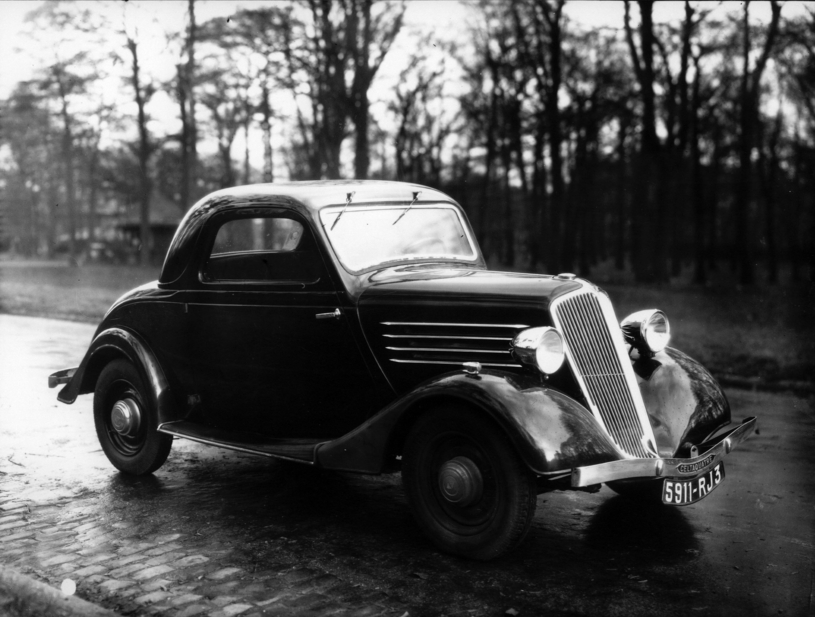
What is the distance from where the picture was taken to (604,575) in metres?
3.81

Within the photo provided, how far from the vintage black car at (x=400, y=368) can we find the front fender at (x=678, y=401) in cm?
1

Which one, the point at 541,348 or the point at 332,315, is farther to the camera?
the point at 332,315

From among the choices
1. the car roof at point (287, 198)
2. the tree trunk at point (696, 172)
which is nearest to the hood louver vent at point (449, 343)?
the car roof at point (287, 198)

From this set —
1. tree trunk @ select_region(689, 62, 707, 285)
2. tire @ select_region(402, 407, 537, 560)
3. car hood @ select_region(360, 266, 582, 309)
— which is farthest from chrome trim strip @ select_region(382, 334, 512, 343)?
tree trunk @ select_region(689, 62, 707, 285)

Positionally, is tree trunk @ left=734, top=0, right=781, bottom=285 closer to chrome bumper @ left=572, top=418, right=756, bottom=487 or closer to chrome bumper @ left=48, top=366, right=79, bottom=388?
chrome bumper @ left=572, top=418, right=756, bottom=487

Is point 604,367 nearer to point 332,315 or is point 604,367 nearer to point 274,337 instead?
point 332,315

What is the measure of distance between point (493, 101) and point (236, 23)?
11.7 metres

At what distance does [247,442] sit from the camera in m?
4.88

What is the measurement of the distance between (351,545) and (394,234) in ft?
6.20

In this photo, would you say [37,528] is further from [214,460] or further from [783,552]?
[783,552]

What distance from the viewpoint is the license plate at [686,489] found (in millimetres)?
3941

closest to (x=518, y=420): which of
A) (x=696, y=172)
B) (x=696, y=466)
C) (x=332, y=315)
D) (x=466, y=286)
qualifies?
(x=466, y=286)

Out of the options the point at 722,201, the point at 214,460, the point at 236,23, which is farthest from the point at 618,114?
the point at 214,460

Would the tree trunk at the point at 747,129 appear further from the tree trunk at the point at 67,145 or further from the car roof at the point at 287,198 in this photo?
the tree trunk at the point at 67,145
